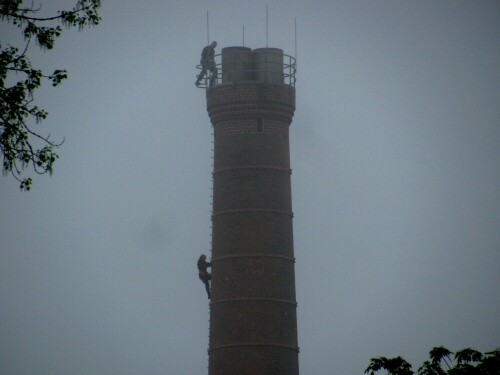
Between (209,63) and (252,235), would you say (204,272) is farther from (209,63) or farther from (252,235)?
(209,63)

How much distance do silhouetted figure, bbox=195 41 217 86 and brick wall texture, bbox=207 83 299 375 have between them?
676mm

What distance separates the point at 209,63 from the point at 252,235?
7044mm

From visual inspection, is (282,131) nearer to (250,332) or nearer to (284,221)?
(284,221)

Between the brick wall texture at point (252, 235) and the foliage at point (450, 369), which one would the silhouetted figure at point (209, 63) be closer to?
the brick wall texture at point (252, 235)

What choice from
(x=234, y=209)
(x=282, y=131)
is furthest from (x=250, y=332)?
(x=282, y=131)

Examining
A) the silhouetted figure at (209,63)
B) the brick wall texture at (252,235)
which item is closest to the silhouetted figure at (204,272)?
the brick wall texture at (252,235)

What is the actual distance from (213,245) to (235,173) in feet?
8.96

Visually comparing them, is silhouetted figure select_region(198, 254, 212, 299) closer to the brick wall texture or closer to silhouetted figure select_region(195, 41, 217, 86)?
the brick wall texture

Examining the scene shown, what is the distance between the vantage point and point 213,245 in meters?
48.4

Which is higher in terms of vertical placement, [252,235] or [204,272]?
[252,235]

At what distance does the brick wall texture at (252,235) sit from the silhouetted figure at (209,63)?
0.68 metres

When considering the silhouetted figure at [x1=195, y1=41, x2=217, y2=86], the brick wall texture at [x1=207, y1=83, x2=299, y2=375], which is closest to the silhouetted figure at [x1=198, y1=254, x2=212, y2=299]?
the brick wall texture at [x1=207, y1=83, x2=299, y2=375]

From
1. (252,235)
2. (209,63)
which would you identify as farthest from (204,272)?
(209,63)

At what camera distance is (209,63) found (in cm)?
5016
